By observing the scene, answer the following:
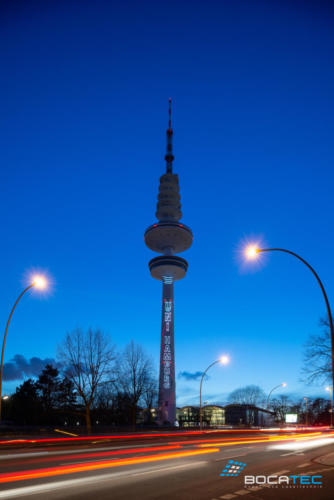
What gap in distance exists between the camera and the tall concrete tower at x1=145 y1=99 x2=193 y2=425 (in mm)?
124062

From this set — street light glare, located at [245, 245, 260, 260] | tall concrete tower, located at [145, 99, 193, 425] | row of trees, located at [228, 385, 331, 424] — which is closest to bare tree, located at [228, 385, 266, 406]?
row of trees, located at [228, 385, 331, 424]

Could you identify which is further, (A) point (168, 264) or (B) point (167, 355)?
(A) point (168, 264)

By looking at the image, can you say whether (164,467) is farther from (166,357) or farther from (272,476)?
(166,357)

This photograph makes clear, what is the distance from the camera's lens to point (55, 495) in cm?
892

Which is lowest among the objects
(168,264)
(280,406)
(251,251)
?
(280,406)

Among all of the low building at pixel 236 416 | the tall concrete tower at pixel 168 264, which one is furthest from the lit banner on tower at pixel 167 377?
the low building at pixel 236 416

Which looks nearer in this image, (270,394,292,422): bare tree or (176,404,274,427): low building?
(176,404,274,427): low building

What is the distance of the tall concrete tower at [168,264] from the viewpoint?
124062 mm

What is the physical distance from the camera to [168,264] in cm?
13050
